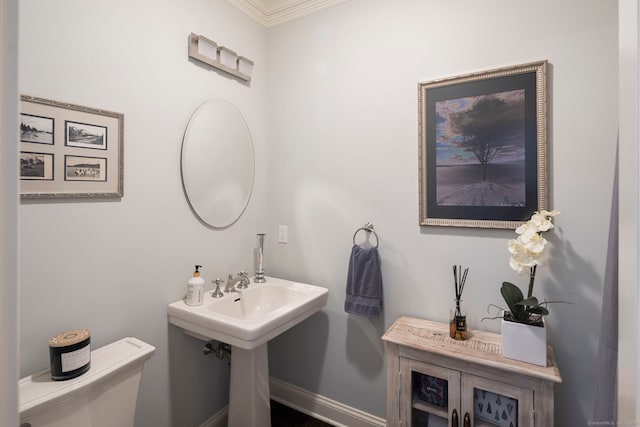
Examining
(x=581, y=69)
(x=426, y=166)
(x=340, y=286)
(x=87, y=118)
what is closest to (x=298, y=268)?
(x=340, y=286)

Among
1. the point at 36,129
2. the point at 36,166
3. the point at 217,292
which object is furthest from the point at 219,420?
the point at 36,129

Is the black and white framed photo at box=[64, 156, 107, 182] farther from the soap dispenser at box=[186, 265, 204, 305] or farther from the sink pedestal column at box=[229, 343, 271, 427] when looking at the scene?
the sink pedestal column at box=[229, 343, 271, 427]

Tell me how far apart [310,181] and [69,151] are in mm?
1220

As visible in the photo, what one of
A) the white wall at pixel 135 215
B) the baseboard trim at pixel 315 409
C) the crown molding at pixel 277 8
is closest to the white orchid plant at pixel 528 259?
the baseboard trim at pixel 315 409

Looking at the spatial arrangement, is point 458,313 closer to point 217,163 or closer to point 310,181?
point 310,181

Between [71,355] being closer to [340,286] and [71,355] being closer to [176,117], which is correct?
[176,117]

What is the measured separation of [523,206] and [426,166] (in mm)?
477

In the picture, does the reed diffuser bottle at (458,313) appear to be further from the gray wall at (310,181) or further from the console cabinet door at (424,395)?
the console cabinet door at (424,395)

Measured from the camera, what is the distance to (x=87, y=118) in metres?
1.29

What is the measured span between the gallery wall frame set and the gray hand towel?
1219 millimetres

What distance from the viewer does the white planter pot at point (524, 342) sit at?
123 centimetres

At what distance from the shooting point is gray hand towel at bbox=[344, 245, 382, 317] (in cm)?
175

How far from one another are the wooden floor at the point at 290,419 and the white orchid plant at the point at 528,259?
136cm

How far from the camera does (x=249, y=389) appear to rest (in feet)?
5.43
